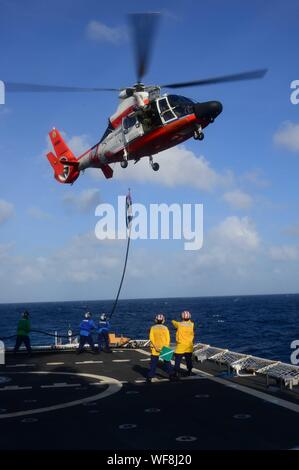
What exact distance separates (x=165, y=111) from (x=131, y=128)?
1.66m

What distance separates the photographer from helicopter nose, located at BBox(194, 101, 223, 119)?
60.5 feet

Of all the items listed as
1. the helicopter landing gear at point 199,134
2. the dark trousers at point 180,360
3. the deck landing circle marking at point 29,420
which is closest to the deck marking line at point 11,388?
the deck landing circle marking at point 29,420

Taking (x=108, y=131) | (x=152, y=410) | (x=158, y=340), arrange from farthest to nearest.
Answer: (x=108, y=131) → (x=158, y=340) → (x=152, y=410)

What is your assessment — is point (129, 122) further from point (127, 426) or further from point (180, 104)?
point (127, 426)

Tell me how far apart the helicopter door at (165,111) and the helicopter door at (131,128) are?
1.03 m

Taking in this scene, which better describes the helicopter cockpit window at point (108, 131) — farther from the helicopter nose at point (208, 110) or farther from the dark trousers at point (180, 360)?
the dark trousers at point (180, 360)

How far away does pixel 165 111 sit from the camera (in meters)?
19.0

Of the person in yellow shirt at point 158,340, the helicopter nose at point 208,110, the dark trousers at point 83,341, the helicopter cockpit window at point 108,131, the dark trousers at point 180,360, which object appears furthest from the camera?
the helicopter cockpit window at point 108,131

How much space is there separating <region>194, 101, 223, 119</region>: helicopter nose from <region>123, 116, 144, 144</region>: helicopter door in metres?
2.36

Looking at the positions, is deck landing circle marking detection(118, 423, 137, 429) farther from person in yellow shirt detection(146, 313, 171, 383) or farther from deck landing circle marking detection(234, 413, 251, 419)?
person in yellow shirt detection(146, 313, 171, 383)

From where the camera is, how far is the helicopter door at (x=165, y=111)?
18906 mm

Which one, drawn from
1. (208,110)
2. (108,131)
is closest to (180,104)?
(208,110)

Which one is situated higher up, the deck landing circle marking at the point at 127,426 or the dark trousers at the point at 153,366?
the dark trousers at the point at 153,366
